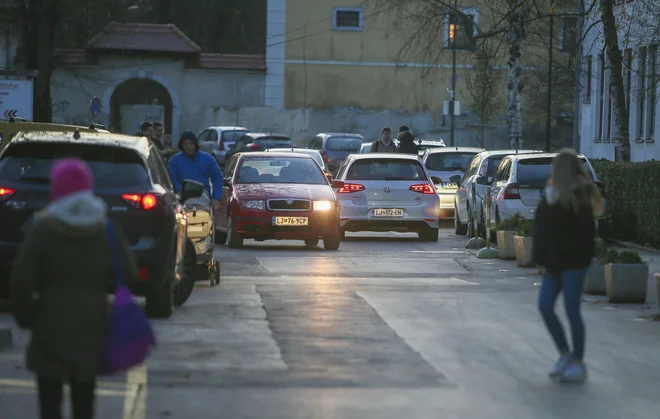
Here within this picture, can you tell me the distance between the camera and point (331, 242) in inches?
945

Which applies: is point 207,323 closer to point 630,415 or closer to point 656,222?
point 630,415

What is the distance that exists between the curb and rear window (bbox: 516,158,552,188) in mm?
14164

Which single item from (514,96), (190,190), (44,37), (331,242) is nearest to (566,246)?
(190,190)

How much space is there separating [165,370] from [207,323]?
2691 mm

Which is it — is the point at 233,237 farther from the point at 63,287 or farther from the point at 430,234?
the point at 63,287

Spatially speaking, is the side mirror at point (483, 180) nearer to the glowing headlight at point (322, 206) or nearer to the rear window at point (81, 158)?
the glowing headlight at point (322, 206)

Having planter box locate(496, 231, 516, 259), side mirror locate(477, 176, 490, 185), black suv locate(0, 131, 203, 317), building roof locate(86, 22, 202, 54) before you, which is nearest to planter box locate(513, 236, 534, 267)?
planter box locate(496, 231, 516, 259)

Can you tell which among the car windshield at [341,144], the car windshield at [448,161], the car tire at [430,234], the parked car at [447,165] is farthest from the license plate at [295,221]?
the car windshield at [341,144]

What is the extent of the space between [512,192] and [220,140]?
29295mm

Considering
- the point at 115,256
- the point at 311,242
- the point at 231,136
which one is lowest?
the point at 311,242

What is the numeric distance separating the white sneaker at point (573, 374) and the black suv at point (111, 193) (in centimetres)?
378

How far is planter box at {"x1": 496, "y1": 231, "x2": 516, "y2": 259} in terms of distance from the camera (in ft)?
71.6

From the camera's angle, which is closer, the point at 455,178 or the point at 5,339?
the point at 5,339

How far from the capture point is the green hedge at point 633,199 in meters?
22.9
